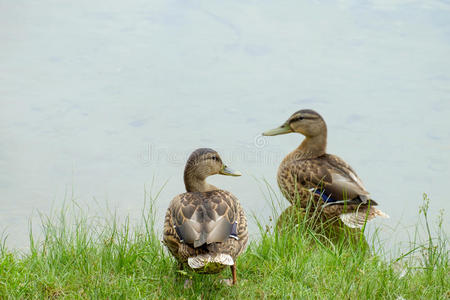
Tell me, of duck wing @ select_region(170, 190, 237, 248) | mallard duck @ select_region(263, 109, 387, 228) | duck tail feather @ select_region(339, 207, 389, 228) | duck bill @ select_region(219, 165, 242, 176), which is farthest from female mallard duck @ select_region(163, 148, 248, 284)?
duck tail feather @ select_region(339, 207, 389, 228)

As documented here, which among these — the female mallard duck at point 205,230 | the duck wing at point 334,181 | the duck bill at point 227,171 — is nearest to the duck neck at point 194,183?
the female mallard duck at point 205,230

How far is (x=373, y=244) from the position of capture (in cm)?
412

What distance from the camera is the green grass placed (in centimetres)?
346

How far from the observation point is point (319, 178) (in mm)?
5270

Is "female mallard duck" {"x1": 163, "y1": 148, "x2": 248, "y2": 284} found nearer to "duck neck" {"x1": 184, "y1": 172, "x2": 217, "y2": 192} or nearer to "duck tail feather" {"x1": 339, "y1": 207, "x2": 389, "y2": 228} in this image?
"duck neck" {"x1": 184, "y1": 172, "x2": 217, "y2": 192}

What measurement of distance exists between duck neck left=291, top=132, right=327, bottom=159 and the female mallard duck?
5.22ft

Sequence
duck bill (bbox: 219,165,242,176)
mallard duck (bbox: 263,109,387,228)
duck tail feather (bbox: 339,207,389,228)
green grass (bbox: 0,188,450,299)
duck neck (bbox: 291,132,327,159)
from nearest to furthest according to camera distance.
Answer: green grass (bbox: 0,188,450,299)
duck bill (bbox: 219,165,242,176)
duck tail feather (bbox: 339,207,389,228)
mallard duck (bbox: 263,109,387,228)
duck neck (bbox: 291,132,327,159)

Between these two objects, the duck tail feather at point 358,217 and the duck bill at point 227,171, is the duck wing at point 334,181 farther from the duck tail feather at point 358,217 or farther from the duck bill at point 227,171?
the duck bill at point 227,171

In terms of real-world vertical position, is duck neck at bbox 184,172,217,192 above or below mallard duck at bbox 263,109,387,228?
above

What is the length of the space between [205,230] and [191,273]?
320 mm

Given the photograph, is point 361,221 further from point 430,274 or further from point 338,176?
point 430,274

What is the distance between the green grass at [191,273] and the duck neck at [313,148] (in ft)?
4.91

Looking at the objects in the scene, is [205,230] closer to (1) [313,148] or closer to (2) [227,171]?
(2) [227,171]

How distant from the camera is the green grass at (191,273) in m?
3.46
